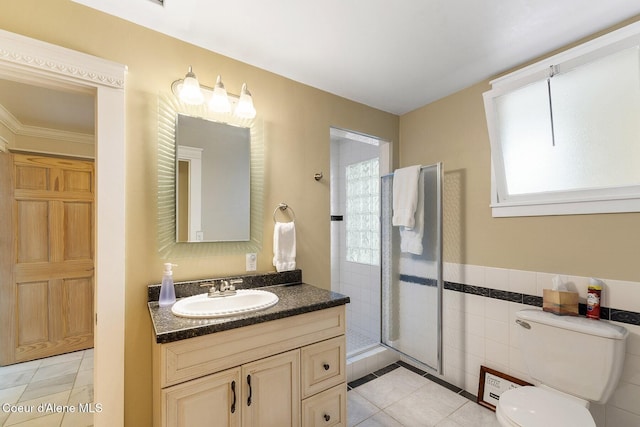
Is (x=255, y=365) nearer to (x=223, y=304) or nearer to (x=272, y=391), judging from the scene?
(x=272, y=391)

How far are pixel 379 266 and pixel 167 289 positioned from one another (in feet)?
5.85

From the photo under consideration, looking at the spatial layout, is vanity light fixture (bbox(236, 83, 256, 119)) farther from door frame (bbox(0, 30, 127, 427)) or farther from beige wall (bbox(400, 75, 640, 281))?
beige wall (bbox(400, 75, 640, 281))

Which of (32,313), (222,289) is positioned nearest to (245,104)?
(222,289)

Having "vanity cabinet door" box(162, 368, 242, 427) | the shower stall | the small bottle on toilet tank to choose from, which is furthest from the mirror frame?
the small bottle on toilet tank

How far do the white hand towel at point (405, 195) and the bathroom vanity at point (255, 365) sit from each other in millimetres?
998

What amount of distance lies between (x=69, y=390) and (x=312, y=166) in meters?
2.65

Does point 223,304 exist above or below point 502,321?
above

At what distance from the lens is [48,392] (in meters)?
2.19

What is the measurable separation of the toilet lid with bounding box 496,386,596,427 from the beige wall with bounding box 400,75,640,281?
0.73 m

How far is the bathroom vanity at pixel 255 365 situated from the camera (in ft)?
3.61

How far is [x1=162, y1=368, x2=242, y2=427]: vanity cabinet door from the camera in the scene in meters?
1.09

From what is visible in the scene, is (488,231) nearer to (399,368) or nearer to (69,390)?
(399,368)

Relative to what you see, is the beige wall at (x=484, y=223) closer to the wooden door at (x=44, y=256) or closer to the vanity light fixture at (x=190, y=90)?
the vanity light fixture at (x=190, y=90)

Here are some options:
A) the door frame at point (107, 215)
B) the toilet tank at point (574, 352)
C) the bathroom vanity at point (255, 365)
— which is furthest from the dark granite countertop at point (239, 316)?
the toilet tank at point (574, 352)
